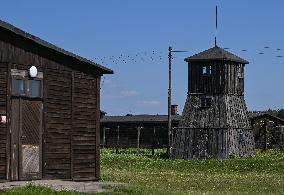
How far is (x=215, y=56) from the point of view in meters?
49.1

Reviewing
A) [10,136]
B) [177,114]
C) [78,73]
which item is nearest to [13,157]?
[10,136]

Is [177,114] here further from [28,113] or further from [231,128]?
[28,113]

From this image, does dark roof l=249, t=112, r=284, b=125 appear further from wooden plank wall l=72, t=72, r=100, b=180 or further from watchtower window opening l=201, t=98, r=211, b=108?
wooden plank wall l=72, t=72, r=100, b=180

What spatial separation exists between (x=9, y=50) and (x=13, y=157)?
347 cm

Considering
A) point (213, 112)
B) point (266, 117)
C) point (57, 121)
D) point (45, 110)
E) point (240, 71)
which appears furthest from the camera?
point (266, 117)

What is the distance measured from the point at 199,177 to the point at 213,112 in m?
18.9

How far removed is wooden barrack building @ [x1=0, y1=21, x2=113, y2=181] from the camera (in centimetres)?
2170

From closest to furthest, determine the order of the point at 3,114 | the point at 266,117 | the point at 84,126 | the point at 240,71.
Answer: the point at 3,114 < the point at 84,126 < the point at 240,71 < the point at 266,117

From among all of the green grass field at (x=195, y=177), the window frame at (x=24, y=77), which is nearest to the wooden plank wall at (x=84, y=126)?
the window frame at (x=24, y=77)

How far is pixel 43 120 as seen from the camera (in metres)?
22.7

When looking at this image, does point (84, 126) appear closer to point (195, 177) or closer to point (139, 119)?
point (195, 177)

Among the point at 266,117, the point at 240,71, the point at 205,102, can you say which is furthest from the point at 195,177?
the point at 266,117

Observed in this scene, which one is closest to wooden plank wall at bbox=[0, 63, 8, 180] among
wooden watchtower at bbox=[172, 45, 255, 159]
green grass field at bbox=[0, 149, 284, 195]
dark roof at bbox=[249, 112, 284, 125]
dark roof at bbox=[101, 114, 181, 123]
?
green grass field at bbox=[0, 149, 284, 195]

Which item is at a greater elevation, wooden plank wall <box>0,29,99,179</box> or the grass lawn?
wooden plank wall <box>0,29,99,179</box>
